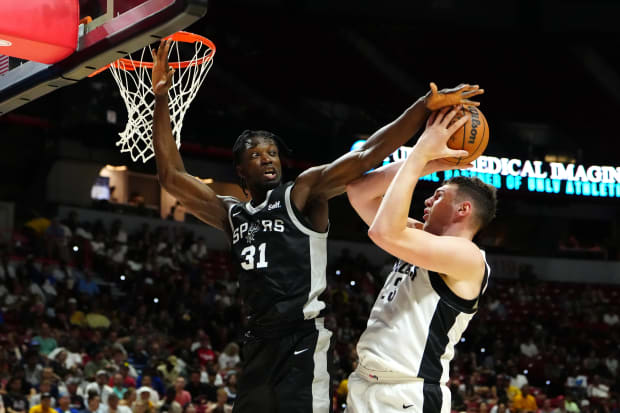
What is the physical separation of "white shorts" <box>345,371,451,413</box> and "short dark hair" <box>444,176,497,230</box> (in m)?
0.66

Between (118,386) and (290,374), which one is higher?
(290,374)

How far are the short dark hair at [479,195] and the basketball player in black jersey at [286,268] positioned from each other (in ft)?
0.98

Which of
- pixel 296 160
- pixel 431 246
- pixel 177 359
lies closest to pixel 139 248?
pixel 177 359

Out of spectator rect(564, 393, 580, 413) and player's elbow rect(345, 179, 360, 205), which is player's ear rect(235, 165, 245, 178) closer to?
player's elbow rect(345, 179, 360, 205)

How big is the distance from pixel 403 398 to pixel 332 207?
2094 centimetres

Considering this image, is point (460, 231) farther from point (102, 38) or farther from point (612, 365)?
point (612, 365)

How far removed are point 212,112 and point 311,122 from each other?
3.13 meters

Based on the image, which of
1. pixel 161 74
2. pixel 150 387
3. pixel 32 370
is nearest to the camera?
pixel 161 74

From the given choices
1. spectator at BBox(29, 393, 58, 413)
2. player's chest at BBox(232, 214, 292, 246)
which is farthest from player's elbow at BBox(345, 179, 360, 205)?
spectator at BBox(29, 393, 58, 413)

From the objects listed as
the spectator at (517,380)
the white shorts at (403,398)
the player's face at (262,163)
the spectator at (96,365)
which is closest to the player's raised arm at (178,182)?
the player's face at (262,163)

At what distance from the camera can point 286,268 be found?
3584mm

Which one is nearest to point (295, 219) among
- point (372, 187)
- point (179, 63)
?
point (372, 187)

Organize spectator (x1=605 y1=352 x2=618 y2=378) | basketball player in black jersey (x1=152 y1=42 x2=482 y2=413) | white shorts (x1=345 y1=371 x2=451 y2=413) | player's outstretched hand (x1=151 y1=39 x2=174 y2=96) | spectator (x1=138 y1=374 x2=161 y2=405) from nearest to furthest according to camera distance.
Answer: white shorts (x1=345 y1=371 x2=451 y2=413) < basketball player in black jersey (x1=152 y1=42 x2=482 y2=413) < player's outstretched hand (x1=151 y1=39 x2=174 y2=96) < spectator (x1=138 y1=374 x2=161 y2=405) < spectator (x1=605 y1=352 x2=618 y2=378)

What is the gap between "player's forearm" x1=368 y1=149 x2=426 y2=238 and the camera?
302cm
